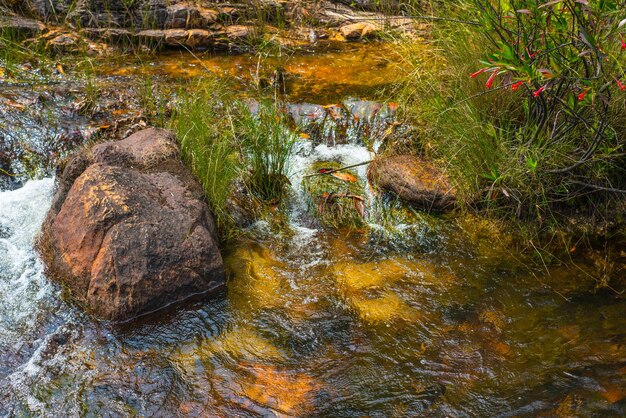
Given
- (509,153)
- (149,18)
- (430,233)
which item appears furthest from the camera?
(149,18)

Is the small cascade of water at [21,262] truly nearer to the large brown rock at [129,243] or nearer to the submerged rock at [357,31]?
the large brown rock at [129,243]

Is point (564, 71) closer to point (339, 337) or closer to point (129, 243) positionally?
point (339, 337)

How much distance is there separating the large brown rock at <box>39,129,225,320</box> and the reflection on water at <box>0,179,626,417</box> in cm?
14

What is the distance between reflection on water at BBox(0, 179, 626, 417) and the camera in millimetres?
3234

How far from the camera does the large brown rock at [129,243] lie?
371cm

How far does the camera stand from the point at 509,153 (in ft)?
14.1

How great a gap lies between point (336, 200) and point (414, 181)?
0.63 meters

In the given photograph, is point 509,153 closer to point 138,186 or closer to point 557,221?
point 557,221

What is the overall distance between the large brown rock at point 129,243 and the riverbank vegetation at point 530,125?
6.45ft

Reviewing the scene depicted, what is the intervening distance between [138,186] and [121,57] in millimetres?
3294

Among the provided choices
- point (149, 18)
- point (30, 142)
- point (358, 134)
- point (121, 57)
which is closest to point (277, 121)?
point (358, 134)

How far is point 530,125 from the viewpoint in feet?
14.5

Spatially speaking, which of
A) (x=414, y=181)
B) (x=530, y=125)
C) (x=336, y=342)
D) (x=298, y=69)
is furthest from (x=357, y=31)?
(x=336, y=342)

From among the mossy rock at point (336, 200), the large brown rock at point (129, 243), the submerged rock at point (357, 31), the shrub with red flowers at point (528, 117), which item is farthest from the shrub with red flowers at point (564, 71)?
the submerged rock at point (357, 31)
